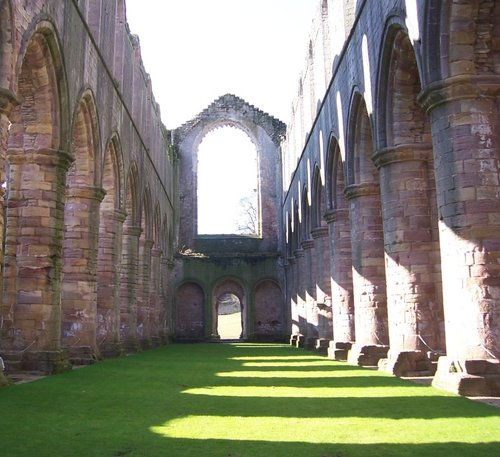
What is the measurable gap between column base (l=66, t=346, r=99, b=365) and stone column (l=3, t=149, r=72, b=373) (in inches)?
80.4

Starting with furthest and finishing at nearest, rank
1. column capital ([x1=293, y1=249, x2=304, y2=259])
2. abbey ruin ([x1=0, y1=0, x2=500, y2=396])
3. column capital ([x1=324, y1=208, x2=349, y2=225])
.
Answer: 1. column capital ([x1=293, y1=249, x2=304, y2=259])
2. column capital ([x1=324, y1=208, x2=349, y2=225])
3. abbey ruin ([x1=0, y1=0, x2=500, y2=396])

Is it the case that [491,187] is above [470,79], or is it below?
below

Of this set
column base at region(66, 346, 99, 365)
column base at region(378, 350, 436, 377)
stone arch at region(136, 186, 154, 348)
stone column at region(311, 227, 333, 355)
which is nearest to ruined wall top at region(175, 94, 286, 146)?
stone arch at region(136, 186, 154, 348)

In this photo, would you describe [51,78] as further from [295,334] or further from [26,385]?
[295,334]

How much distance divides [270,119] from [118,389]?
1046 inches

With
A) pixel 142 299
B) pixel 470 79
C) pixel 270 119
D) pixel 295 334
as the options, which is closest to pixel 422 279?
pixel 470 79

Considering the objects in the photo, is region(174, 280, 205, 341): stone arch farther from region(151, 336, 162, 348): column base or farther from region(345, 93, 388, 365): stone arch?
region(345, 93, 388, 365): stone arch

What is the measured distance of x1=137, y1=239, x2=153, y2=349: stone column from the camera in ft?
69.9

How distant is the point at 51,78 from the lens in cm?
1052

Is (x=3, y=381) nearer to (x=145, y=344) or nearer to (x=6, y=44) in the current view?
(x=6, y=44)

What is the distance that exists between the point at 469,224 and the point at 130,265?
13.1 m

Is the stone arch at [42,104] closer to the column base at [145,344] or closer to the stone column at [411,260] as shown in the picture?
the stone column at [411,260]

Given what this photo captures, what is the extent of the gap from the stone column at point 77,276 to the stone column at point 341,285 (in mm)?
5852

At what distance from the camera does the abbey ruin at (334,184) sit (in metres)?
7.71
